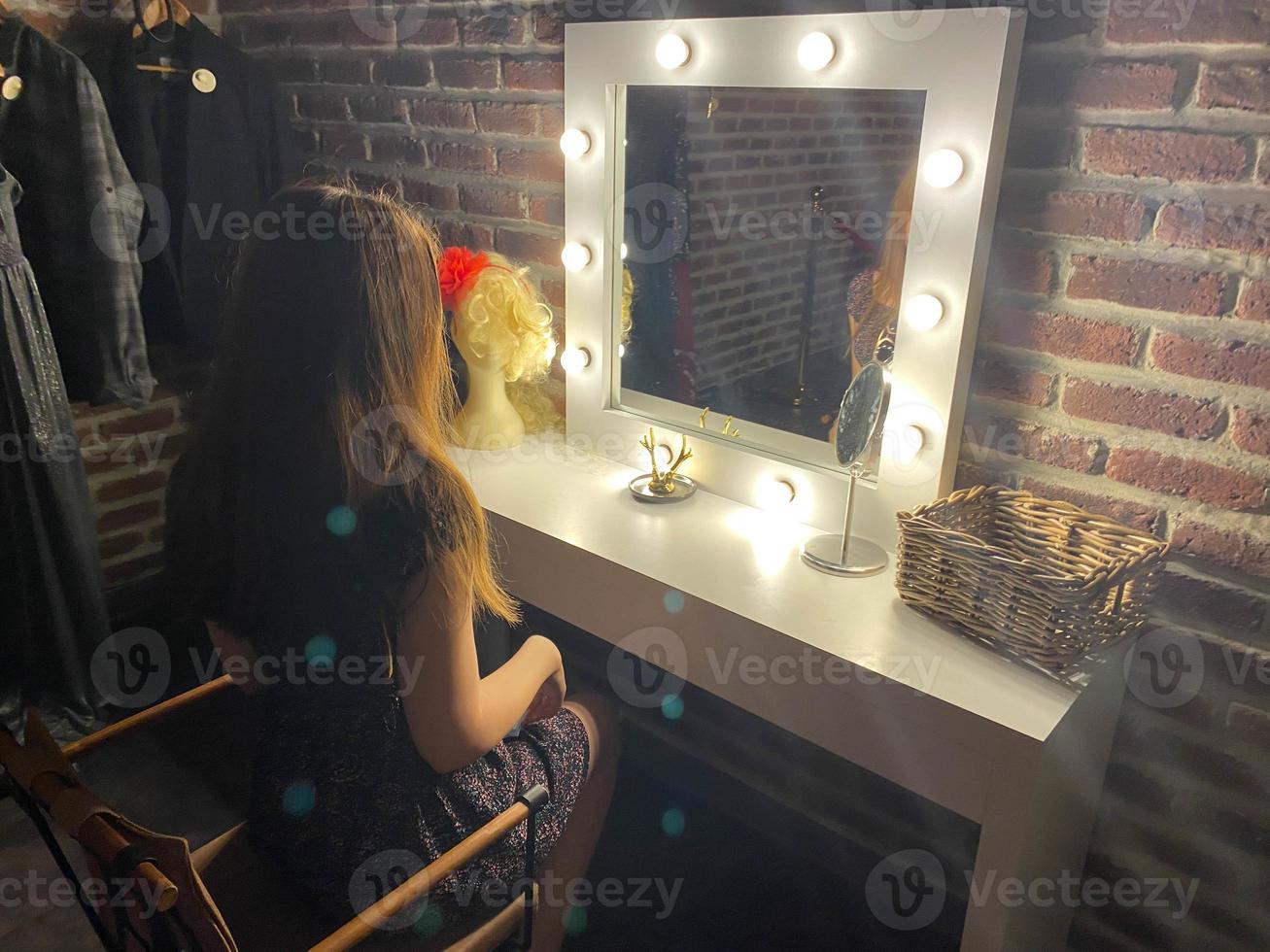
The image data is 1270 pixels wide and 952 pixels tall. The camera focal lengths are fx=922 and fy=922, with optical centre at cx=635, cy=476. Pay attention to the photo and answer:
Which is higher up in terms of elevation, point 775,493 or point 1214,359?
point 1214,359

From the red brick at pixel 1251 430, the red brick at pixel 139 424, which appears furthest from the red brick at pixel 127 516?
the red brick at pixel 1251 430

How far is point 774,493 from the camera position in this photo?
59.7 inches

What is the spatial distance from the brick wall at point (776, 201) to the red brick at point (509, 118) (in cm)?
38

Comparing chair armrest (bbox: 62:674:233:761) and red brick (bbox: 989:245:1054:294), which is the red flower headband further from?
red brick (bbox: 989:245:1054:294)

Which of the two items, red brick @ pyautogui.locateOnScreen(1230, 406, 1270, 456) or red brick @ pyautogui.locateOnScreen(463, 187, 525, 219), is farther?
red brick @ pyautogui.locateOnScreen(463, 187, 525, 219)

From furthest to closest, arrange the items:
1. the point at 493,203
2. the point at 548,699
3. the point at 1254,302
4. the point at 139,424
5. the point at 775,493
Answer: the point at 139,424, the point at 493,203, the point at 775,493, the point at 548,699, the point at 1254,302

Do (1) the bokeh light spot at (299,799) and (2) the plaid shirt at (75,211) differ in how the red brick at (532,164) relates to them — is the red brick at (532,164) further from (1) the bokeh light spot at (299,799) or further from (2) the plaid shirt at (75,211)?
(1) the bokeh light spot at (299,799)

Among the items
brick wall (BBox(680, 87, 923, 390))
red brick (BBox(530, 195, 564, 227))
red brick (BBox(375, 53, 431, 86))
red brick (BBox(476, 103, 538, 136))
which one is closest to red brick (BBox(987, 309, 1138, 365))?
brick wall (BBox(680, 87, 923, 390))

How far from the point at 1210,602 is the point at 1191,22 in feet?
2.29

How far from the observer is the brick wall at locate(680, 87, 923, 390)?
129 cm

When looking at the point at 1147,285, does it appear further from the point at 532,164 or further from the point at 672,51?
the point at 532,164

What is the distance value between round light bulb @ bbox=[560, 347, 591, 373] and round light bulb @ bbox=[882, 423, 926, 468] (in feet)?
2.01

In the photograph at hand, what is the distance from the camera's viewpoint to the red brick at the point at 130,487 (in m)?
2.27

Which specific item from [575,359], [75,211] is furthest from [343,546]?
[75,211]
